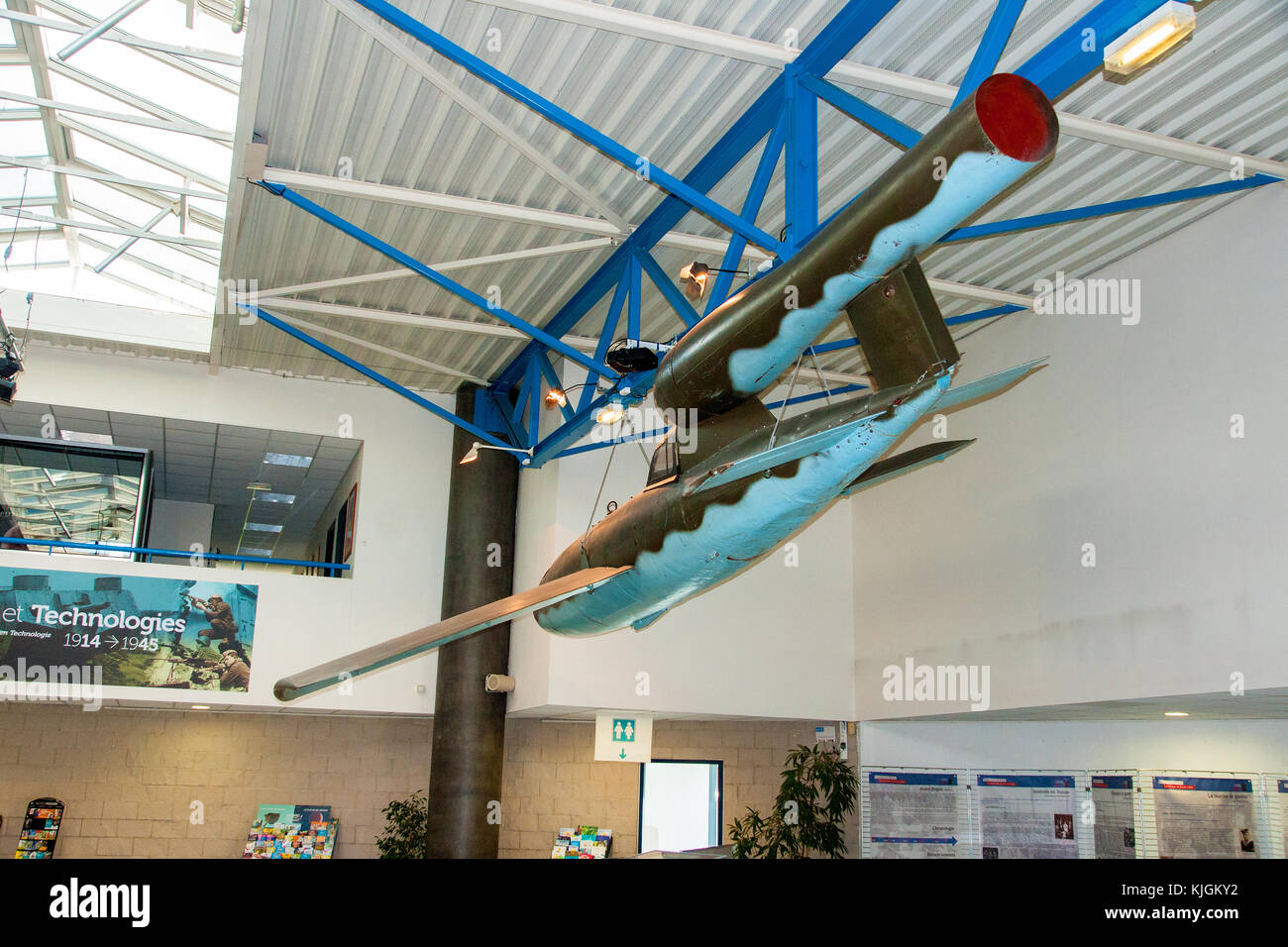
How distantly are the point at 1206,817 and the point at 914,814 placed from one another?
268 cm

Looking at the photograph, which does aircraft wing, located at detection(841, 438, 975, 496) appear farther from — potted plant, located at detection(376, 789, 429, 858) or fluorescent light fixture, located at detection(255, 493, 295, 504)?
fluorescent light fixture, located at detection(255, 493, 295, 504)

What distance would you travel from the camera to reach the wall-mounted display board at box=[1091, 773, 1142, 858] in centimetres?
845

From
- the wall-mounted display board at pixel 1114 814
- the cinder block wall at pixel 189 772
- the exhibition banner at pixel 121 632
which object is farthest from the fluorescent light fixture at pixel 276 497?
the wall-mounted display board at pixel 1114 814

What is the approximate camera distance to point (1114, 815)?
28.3 ft

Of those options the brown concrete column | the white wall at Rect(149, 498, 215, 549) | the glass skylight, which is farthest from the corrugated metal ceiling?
the white wall at Rect(149, 498, 215, 549)

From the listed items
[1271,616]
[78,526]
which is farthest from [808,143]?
[78,526]

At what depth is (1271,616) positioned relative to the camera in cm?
641

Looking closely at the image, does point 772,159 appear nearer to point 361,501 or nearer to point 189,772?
point 361,501

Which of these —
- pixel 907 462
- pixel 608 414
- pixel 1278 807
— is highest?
pixel 608 414

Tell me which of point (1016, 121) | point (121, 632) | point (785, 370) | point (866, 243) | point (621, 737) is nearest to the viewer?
point (1016, 121)

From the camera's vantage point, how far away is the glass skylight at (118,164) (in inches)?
324

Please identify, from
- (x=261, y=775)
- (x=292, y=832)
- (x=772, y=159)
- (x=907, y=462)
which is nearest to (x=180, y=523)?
(x=261, y=775)

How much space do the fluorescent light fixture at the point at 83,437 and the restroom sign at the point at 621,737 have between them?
7128 mm
